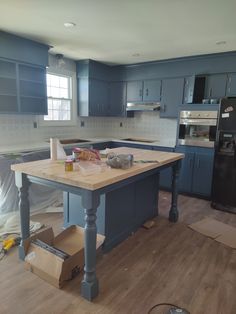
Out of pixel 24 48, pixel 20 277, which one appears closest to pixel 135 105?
pixel 24 48

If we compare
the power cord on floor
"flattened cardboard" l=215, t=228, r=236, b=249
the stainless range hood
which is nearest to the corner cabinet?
the stainless range hood

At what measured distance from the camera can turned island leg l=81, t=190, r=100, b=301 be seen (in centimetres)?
157

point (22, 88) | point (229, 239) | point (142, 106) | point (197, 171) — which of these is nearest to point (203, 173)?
point (197, 171)

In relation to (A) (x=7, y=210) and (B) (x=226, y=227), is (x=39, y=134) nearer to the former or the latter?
(A) (x=7, y=210)

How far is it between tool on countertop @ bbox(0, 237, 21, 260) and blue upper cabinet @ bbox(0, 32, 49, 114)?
173 cm

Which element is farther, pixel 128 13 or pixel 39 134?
pixel 39 134

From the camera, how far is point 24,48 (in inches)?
124

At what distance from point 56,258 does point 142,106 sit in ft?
11.3

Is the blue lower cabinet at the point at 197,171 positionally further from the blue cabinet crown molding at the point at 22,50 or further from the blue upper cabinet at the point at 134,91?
the blue cabinet crown molding at the point at 22,50

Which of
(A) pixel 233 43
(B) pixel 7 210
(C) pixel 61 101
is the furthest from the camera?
(C) pixel 61 101

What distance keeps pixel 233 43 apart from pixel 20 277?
148 inches

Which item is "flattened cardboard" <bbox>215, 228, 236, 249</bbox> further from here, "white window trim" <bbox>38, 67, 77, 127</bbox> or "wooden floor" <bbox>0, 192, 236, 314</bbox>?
"white window trim" <bbox>38, 67, 77, 127</bbox>

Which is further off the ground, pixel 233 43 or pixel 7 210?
pixel 233 43

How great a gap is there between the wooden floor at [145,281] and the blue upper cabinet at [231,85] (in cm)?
237
